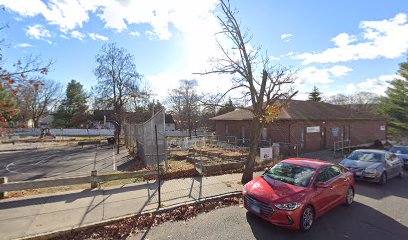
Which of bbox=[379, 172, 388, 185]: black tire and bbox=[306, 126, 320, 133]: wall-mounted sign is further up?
bbox=[306, 126, 320, 133]: wall-mounted sign

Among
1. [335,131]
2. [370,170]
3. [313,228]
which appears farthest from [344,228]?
[335,131]

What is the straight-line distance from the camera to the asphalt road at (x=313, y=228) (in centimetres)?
558

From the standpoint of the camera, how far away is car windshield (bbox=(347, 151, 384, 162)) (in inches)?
444

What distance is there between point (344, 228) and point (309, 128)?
15.7 m

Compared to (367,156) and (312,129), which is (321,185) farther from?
(312,129)

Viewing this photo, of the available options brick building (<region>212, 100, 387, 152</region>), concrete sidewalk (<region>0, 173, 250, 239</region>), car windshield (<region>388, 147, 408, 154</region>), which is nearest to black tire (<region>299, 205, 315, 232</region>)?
concrete sidewalk (<region>0, 173, 250, 239</region>)

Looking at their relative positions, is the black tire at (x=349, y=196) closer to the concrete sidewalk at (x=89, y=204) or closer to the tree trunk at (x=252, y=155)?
the tree trunk at (x=252, y=155)

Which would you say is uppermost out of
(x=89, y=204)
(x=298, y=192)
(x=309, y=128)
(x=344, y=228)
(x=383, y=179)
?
(x=309, y=128)

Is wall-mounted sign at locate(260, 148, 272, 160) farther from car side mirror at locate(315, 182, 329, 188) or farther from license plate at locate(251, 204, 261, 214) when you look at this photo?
license plate at locate(251, 204, 261, 214)

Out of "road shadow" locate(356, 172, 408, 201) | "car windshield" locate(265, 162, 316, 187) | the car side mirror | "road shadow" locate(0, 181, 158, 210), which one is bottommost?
"road shadow" locate(356, 172, 408, 201)

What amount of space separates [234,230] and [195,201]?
2.03 meters

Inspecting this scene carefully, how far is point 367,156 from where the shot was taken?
38.2 ft

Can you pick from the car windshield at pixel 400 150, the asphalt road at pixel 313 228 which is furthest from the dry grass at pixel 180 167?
the car windshield at pixel 400 150

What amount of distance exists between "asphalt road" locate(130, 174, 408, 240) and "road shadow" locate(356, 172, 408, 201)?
126 cm
